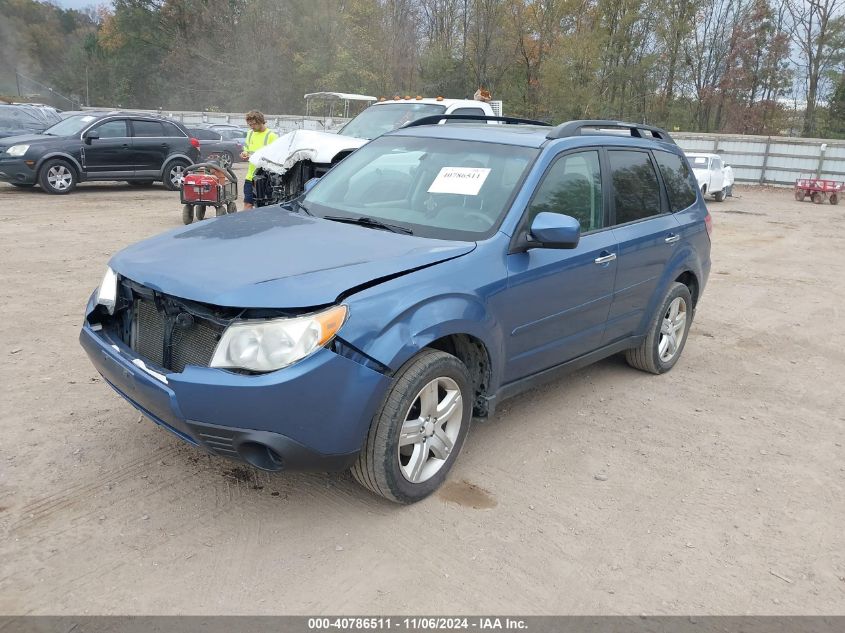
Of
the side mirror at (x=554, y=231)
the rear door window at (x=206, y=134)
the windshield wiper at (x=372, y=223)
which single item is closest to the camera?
the side mirror at (x=554, y=231)

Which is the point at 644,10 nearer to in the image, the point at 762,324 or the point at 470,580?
the point at 762,324

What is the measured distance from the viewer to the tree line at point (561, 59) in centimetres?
3409

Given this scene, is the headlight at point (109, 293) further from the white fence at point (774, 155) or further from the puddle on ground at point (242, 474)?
the white fence at point (774, 155)

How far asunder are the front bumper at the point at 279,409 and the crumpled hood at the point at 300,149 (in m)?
6.27

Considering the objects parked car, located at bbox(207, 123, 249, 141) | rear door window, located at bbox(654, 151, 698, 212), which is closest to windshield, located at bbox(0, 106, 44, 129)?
parked car, located at bbox(207, 123, 249, 141)

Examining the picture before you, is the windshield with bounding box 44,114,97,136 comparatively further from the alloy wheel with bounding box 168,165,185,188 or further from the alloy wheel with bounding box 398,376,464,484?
the alloy wheel with bounding box 398,376,464,484

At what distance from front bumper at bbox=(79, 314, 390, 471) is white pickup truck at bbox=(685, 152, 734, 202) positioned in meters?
19.0

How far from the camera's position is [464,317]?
11.0 feet

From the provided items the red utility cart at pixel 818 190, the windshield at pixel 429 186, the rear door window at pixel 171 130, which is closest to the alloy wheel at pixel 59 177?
the rear door window at pixel 171 130

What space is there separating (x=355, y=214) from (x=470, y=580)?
84.2 inches

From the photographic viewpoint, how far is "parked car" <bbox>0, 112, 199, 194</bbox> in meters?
13.4

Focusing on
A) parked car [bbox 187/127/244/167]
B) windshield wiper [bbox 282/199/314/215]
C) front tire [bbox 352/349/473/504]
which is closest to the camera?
front tire [bbox 352/349/473/504]

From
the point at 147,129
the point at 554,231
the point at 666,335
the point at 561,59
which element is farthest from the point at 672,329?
the point at 561,59

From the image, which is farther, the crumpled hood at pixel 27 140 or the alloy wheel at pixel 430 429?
the crumpled hood at pixel 27 140
